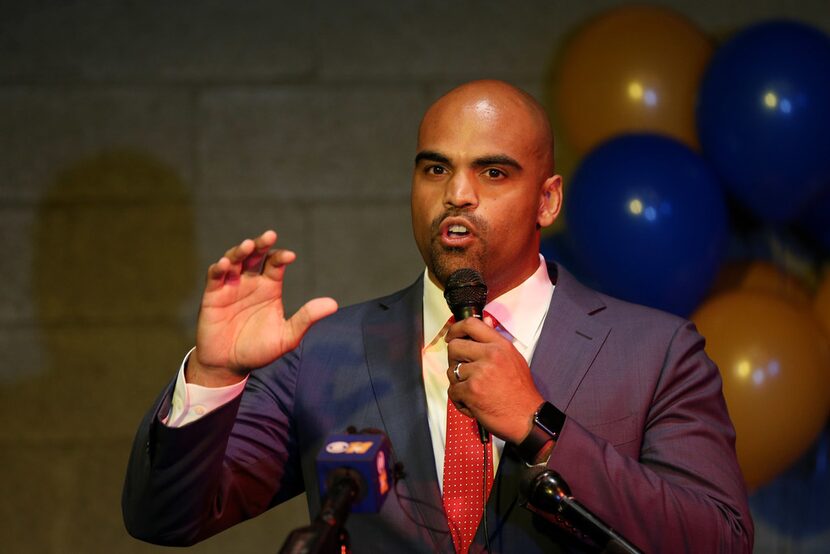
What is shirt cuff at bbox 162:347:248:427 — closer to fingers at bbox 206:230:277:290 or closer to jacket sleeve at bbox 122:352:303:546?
jacket sleeve at bbox 122:352:303:546

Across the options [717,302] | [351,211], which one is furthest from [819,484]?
[351,211]

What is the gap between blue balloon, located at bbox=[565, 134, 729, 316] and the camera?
251 centimetres

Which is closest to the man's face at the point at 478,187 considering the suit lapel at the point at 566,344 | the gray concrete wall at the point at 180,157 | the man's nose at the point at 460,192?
the man's nose at the point at 460,192

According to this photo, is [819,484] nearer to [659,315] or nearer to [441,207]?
[659,315]

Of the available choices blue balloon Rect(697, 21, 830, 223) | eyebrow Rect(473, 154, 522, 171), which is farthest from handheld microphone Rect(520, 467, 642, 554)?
blue balloon Rect(697, 21, 830, 223)

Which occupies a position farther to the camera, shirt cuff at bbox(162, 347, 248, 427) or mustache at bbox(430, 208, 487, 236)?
Result: mustache at bbox(430, 208, 487, 236)

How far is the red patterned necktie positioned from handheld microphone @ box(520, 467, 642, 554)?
0.26 meters

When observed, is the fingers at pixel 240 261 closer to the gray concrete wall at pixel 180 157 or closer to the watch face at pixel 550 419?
the watch face at pixel 550 419

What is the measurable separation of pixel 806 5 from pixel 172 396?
2505 mm

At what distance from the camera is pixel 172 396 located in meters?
1.50

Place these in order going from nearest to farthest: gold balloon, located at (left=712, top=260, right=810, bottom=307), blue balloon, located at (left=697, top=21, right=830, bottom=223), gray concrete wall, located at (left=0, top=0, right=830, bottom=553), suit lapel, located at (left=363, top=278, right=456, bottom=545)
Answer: suit lapel, located at (left=363, top=278, right=456, bottom=545) < blue balloon, located at (left=697, top=21, right=830, bottom=223) < gold balloon, located at (left=712, top=260, right=810, bottom=307) < gray concrete wall, located at (left=0, top=0, right=830, bottom=553)

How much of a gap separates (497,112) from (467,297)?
44 cm

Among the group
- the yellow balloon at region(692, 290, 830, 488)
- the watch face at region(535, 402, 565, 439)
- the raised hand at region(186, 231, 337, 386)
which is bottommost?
the yellow balloon at region(692, 290, 830, 488)

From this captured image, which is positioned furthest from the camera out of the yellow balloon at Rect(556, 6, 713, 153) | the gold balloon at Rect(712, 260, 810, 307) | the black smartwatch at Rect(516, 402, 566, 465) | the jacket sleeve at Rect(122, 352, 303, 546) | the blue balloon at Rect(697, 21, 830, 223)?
the gold balloon at Rect(712, 260, 810, 307)
